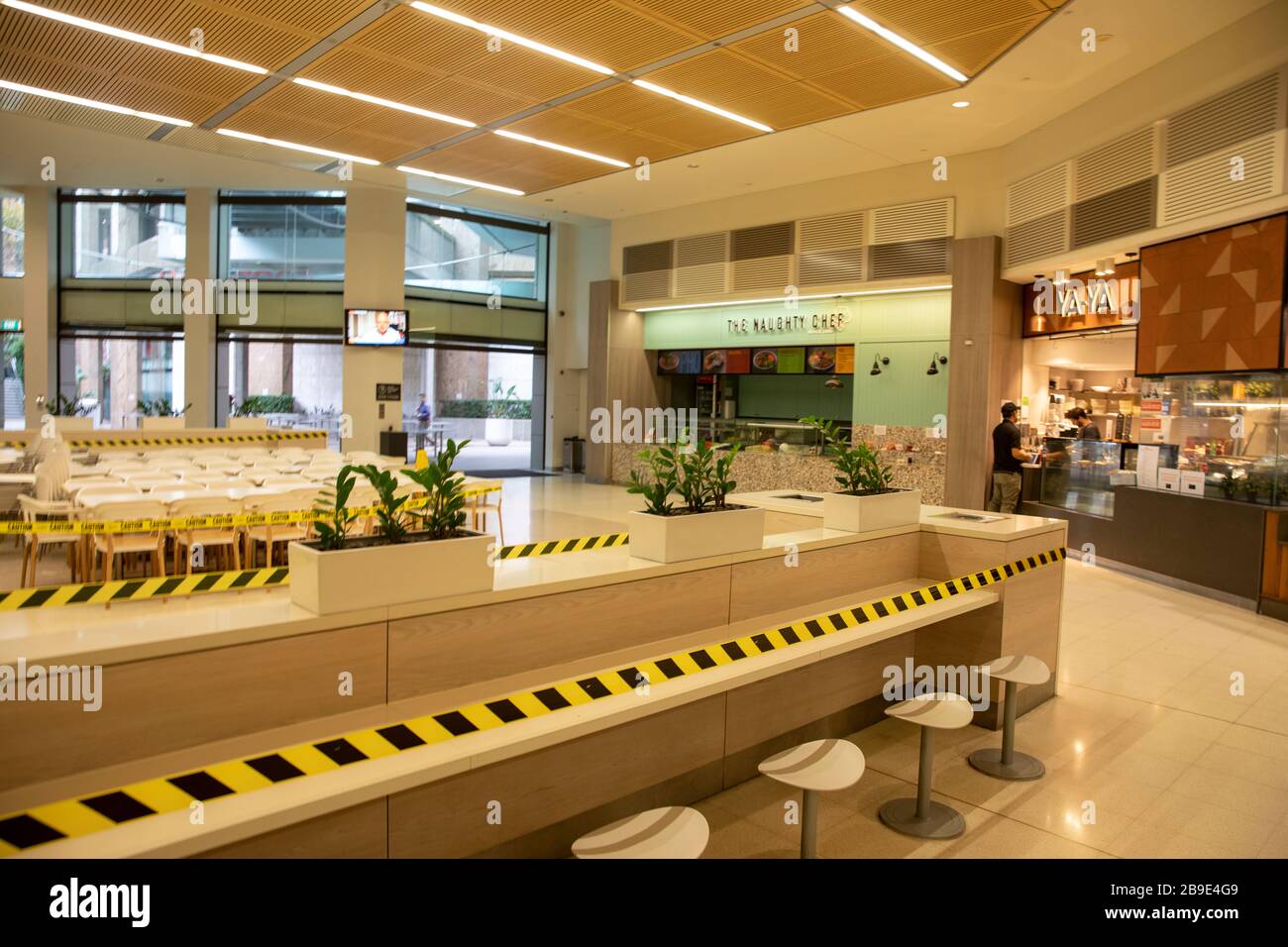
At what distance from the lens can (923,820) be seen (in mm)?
3512

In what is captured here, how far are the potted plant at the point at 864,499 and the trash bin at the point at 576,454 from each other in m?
12.7

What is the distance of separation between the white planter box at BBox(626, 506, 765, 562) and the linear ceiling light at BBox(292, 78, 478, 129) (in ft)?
20.6

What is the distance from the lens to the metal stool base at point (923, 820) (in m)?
3.43

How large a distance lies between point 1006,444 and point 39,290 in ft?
54.4

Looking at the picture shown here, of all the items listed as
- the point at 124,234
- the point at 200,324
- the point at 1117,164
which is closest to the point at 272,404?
the point at 200,324

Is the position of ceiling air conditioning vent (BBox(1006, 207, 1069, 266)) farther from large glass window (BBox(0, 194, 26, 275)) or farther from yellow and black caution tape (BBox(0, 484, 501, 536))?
large glass window (BBox(0, 194, 26, 275))

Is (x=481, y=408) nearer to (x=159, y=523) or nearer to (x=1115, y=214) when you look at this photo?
(x=159, y=523)

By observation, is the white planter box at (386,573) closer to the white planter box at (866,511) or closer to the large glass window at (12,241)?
the white planter box at (866,511)

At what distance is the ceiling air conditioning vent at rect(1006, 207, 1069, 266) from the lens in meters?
9.12

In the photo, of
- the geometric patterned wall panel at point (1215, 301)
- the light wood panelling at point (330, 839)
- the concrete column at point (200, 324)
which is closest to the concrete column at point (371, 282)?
the concrete column at point (200, 324)

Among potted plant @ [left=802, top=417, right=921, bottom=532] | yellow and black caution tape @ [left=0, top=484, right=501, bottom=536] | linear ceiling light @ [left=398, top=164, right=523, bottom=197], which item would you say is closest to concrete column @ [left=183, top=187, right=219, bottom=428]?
linear ceiling light @ [left=398, top=164, right=523, bottom=197]

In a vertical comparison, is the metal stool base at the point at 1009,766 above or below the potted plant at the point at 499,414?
below

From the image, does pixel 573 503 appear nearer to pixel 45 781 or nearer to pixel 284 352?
pixel 284 352
